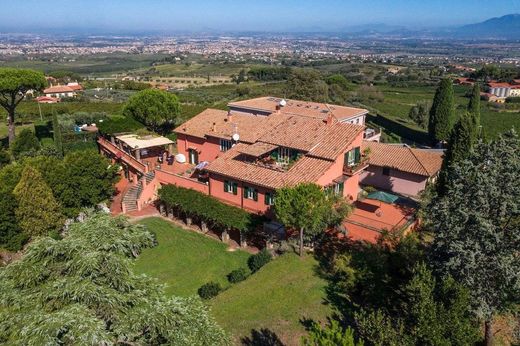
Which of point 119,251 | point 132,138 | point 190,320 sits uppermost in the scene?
point 119,251

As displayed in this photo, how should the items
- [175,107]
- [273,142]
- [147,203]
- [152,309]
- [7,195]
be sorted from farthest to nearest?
1. [175,107]
2. [147,203]
3. [273,142]
4. [7,195]
5. [152,309]

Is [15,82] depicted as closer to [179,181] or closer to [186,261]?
[179,181]

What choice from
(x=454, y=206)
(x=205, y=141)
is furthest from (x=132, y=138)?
(x=454, y=206)

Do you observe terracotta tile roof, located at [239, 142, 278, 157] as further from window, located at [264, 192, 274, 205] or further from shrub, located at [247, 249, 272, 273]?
shrub, located at [247, 249, 272, 273]

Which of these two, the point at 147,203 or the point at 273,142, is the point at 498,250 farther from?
the point at 147,203

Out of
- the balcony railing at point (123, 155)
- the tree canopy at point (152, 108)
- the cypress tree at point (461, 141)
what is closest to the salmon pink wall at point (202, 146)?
the balcony railing at point (123, 155)

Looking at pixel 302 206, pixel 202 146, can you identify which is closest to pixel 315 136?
pixel 302 206

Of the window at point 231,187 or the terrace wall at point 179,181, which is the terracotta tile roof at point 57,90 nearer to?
the terrace wall at point 179,181
